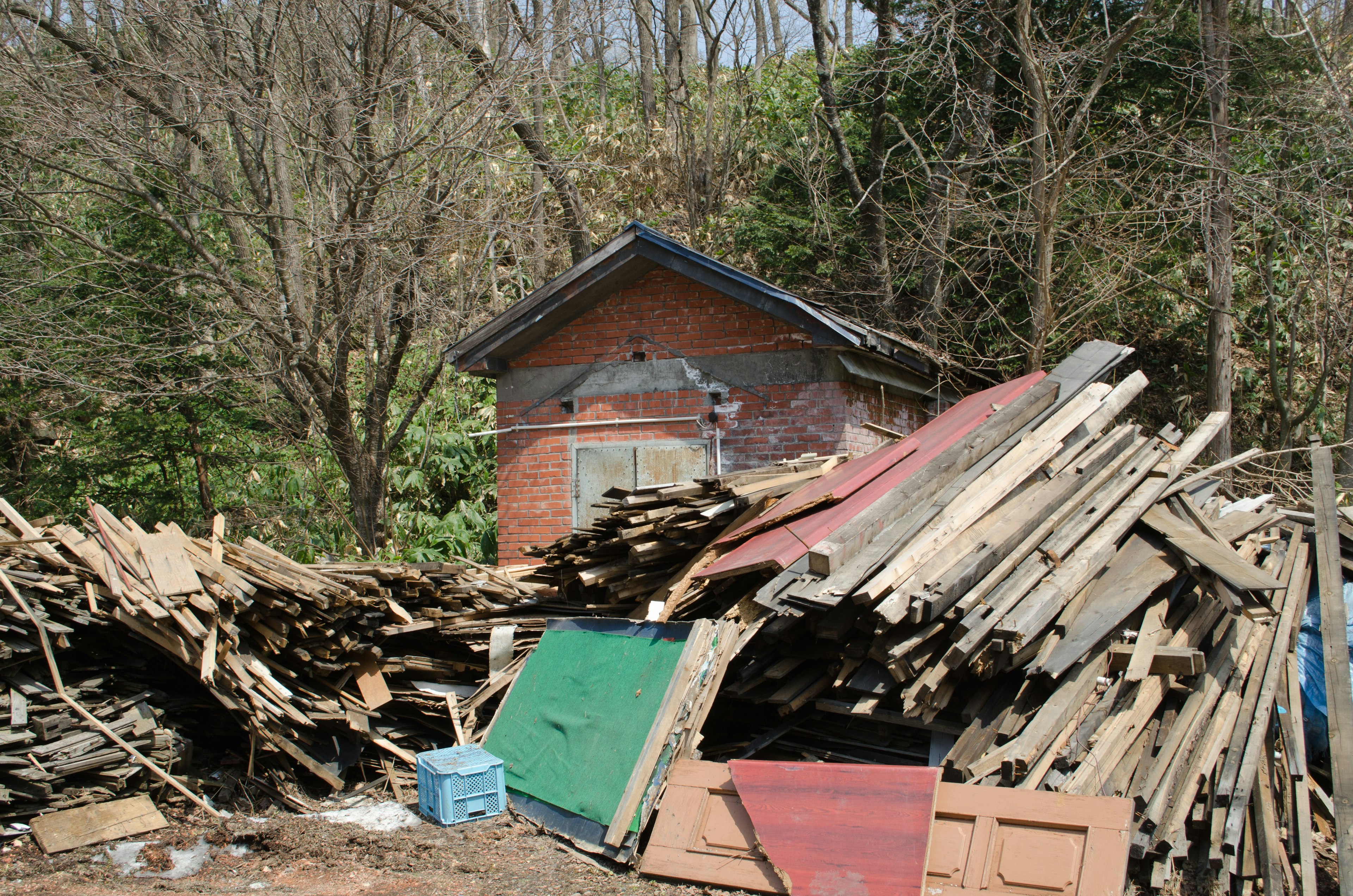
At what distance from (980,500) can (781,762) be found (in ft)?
7.72

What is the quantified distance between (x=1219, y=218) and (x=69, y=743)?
13693 millimetres

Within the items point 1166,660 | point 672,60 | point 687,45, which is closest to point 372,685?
point 1166,660

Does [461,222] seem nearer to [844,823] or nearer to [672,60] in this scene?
[844,823]

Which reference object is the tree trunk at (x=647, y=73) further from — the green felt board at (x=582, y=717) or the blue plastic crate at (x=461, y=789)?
the blue plastic crate at (x=461, y=789)

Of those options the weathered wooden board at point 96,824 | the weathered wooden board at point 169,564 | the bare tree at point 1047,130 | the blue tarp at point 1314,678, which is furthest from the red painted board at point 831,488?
the weathered wooden board at point 96,824

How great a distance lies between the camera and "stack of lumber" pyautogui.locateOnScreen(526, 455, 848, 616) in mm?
7109

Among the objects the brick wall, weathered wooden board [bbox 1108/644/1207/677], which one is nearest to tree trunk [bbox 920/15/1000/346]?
the brick wall

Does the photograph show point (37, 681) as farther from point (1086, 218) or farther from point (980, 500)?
point (1086, 218)

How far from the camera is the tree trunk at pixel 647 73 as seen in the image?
24.1m

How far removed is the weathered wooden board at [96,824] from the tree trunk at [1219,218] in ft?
39.1

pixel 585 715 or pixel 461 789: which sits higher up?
pixel 585 715

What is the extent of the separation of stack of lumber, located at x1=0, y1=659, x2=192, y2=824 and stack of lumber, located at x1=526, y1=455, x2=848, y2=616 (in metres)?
2.89

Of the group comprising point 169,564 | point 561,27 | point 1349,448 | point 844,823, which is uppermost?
point 561,27

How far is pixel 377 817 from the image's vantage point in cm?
643
